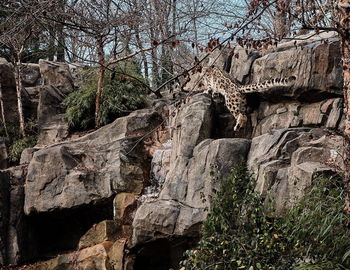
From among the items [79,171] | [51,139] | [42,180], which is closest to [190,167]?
[79,171]

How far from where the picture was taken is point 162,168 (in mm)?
12781

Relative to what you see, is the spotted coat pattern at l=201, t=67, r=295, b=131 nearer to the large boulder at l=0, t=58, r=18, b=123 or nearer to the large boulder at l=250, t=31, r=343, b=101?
the large boulder at l=250, t=31, r=343, b=101

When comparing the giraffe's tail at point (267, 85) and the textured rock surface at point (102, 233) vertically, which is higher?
the giraffe's tail at point (267, 85)

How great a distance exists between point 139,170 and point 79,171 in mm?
1348

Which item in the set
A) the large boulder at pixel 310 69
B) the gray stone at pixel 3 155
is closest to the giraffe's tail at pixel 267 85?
the large boulder at pixel 310 69

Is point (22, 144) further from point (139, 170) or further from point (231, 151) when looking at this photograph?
point (231, 151)

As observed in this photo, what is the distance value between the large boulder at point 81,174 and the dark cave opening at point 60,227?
0.80ft

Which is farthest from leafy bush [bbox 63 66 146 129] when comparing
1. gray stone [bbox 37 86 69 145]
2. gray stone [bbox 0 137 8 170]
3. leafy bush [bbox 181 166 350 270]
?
leafy bush [bbox 181 166 350 270]

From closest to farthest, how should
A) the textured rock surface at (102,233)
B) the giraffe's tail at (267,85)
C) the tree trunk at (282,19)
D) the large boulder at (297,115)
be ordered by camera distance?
1. the tree trunk at (282,19)
2. the large boulder at (297,115)
3. the textured rock surface at (102,233)
4. the giraffe's tail at (267,85)

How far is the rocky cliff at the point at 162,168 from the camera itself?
9742 millimetres

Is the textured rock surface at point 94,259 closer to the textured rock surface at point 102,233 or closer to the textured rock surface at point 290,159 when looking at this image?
the textured rock surface at point 102,233

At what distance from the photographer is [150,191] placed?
12430mm

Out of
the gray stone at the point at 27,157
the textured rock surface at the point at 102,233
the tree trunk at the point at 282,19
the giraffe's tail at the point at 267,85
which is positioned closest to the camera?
the tree trunk at the point at 282,19

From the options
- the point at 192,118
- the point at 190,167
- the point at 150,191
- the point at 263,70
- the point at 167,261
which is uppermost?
the point at 263,70
